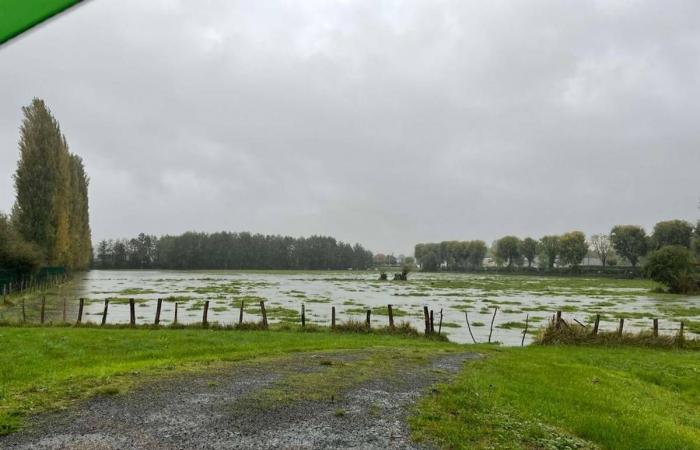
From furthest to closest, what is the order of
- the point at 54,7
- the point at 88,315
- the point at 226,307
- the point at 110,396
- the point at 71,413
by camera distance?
the point at 226,307
the point at 88,315
the point at 110,396
the point at 71,413
the point at 54,7

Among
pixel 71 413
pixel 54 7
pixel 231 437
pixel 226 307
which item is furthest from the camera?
pixel 226 307

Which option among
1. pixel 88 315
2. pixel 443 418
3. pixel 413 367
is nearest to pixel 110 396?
pixel 443 418

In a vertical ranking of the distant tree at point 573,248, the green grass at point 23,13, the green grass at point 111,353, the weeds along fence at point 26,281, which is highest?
the distant tree at point 573,248

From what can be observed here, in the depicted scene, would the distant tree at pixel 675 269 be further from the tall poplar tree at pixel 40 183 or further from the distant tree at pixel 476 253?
the distant tree at pixel 476 253

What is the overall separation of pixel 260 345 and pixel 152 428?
955 centimetres

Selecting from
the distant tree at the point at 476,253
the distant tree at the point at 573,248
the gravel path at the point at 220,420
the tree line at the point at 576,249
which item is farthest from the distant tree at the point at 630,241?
the gravel path at the point at 220,420

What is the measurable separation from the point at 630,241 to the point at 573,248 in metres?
16.2

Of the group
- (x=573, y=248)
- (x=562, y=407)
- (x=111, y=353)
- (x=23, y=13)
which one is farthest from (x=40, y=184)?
(x=573, y=248)

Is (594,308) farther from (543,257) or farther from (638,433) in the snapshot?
(543,257)

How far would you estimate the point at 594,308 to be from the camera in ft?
133

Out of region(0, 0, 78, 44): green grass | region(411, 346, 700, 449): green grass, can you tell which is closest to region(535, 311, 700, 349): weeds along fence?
region(411, 346, 700, 449): green grass

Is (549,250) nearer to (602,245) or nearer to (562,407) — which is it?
(602,245)

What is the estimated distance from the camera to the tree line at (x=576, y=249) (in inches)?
3389

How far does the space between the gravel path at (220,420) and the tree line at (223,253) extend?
515 feet
